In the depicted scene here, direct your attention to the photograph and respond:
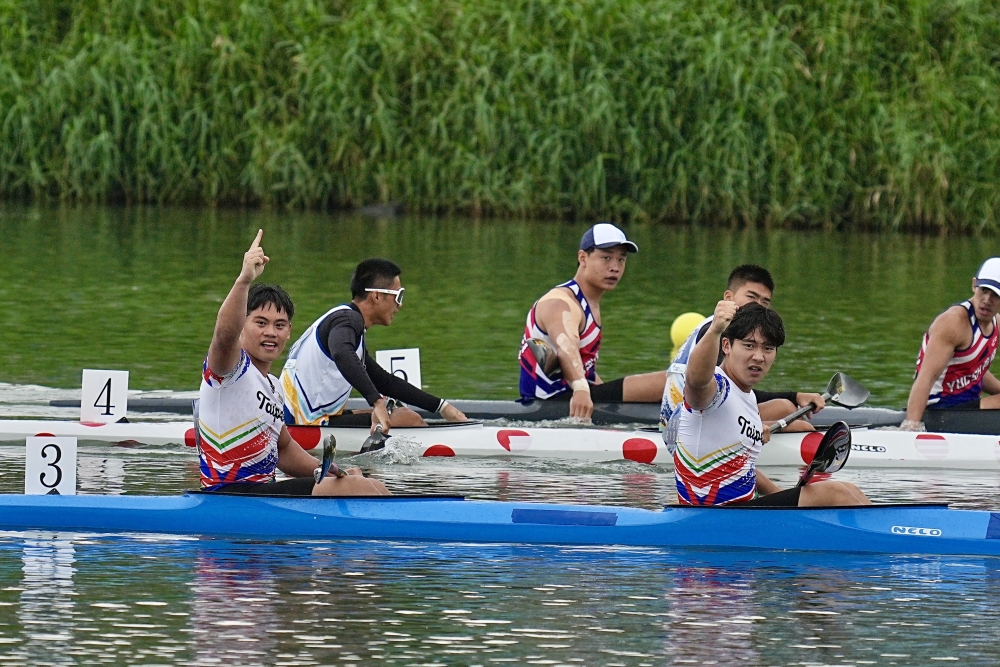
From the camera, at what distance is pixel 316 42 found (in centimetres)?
2495

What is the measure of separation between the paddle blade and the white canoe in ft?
0.66

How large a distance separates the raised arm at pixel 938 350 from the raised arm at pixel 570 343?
1.77 metres

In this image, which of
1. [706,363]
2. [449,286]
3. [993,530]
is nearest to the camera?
[706,363]

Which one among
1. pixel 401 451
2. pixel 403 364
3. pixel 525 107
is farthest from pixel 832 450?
pixel 525 107

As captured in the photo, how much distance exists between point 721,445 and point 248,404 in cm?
181

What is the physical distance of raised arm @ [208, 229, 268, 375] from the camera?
6543 mm

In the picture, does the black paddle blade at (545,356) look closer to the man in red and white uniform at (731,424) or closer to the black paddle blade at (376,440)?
the black paddle blade at (376,440)

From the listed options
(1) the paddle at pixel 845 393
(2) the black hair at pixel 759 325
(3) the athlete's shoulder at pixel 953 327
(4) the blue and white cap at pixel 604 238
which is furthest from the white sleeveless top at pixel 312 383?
(2) the black hair at pixel 759 325

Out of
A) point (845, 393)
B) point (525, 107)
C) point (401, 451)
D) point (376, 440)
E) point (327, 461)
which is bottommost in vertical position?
point (401, 451)

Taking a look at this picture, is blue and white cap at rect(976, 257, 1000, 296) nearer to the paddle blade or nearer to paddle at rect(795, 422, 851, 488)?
the paddle blade

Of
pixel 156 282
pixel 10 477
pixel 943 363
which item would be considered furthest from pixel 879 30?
pixel 10 477

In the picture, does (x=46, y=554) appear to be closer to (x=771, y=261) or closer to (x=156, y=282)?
(x=156, y=282)

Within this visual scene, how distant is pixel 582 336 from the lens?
10.6 meters

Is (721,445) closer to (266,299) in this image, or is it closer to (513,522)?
(513,522)
